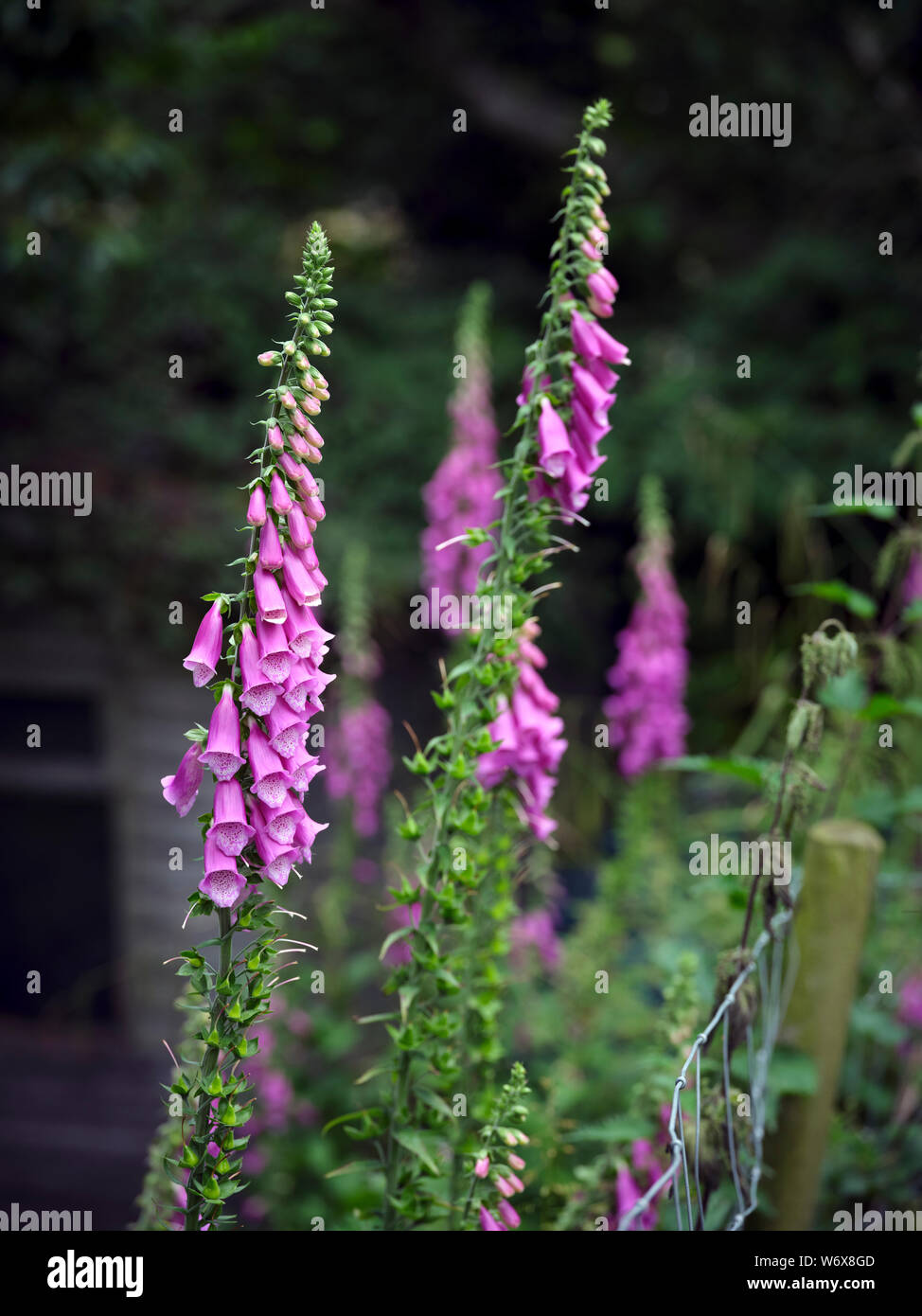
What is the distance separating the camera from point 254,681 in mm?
1094

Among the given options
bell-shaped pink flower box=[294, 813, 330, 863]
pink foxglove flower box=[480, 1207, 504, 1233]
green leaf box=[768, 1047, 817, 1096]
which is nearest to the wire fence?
green leaf box=[768, 1047, 817, 1096]

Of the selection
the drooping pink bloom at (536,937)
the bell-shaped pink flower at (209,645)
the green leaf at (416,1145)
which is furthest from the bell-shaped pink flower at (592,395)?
the drooping pink bloom at (536,937)

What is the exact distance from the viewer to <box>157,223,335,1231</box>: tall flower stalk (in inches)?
43.3

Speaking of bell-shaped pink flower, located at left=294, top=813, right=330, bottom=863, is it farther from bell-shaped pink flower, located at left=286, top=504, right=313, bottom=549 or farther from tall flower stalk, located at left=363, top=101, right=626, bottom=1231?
bell-shaped pink flower, located at left=286, top=504, right=313, bottom=549

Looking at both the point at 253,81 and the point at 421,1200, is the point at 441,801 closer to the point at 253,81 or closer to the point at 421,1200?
the point at 421,1200

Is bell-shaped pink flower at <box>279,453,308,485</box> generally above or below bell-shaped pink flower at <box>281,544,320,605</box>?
above

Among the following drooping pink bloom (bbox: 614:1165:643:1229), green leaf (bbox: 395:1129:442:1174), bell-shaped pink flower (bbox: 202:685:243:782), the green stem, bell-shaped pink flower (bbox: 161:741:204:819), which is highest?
bell-shaped pink flower (bbox: 202:685:243:782)

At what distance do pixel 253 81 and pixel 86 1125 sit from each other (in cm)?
590

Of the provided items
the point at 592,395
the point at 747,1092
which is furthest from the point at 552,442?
the point at 747,1092

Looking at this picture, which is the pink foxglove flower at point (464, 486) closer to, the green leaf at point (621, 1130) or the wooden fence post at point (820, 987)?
the wooden fence post at point (820, 987)

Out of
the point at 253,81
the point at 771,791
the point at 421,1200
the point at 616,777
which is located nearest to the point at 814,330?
the point at 616,777

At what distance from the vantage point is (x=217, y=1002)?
3.82 ft

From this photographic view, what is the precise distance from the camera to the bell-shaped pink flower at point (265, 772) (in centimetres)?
111
